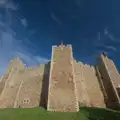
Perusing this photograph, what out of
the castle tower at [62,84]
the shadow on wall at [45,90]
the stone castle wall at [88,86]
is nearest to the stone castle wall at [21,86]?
the shadow on wall at [45,90]

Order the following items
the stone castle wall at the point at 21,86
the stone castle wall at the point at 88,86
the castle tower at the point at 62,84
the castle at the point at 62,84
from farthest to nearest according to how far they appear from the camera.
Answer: the stone castle wall at the point at 21,86 → the stone castle wall at the point at 88,86 → the castle at the point at 62,84 → the castle tower at the point at 62,84

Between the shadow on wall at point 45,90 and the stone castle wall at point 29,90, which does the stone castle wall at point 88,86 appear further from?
the stone castle wall at point 29,90

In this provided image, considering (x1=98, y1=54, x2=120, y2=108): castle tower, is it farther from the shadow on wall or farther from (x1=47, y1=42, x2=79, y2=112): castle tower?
the shadow on wall

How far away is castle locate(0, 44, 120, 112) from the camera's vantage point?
1958 centimetres

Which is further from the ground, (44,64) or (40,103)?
(44,64)

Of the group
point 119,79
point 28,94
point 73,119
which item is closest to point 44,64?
point 28,94

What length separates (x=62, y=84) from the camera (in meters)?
20.4

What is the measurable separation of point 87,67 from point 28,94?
11.1 m

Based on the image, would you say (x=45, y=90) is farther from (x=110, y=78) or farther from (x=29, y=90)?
(x=110, y=78)

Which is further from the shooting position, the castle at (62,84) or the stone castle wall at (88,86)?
the stone castle wall at (88,86)

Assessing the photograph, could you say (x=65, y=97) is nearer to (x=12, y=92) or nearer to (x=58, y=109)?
(x=58, y=109)

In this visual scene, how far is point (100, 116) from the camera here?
15.5 m

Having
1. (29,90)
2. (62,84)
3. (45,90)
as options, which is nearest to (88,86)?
(45,90)

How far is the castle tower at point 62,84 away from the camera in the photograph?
18.3 m
